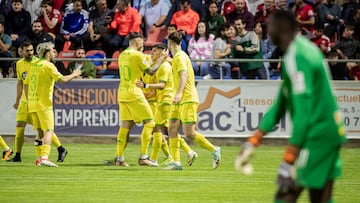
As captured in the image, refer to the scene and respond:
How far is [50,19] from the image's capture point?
26.8 metres

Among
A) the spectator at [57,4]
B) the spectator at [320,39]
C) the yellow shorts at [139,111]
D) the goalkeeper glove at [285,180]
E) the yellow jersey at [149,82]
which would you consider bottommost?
the yellow shorts at [139,111]

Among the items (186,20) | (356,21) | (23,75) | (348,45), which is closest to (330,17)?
(356,21)

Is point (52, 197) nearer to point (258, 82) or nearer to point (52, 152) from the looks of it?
point (52, 152)

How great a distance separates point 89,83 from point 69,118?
41.4 inches

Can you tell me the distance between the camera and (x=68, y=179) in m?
15.3

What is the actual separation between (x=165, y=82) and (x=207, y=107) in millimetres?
5980

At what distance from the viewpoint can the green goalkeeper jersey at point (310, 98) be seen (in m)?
7.26

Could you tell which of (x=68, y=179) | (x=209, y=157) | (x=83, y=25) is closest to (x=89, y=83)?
(x=83, y=25)

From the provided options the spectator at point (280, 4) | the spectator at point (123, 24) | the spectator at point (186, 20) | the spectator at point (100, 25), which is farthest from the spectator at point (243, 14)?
the spectator at point (100, 25)

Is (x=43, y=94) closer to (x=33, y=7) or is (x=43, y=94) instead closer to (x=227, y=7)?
(x=227, y=7)

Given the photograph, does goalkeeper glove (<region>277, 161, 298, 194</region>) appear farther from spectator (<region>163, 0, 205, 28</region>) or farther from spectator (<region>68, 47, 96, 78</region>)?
spectator (<region>163, 0, 205, 28</region>)

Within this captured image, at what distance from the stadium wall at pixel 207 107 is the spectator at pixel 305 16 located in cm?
272

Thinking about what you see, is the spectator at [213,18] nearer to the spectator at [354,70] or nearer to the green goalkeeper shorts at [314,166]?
the spectator at [354,70]

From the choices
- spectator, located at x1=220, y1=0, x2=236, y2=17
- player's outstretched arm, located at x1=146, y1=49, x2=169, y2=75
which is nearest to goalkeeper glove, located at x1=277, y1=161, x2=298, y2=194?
player's outstretched arm, located at x1=146, y1=49, x2=169, y2=75
